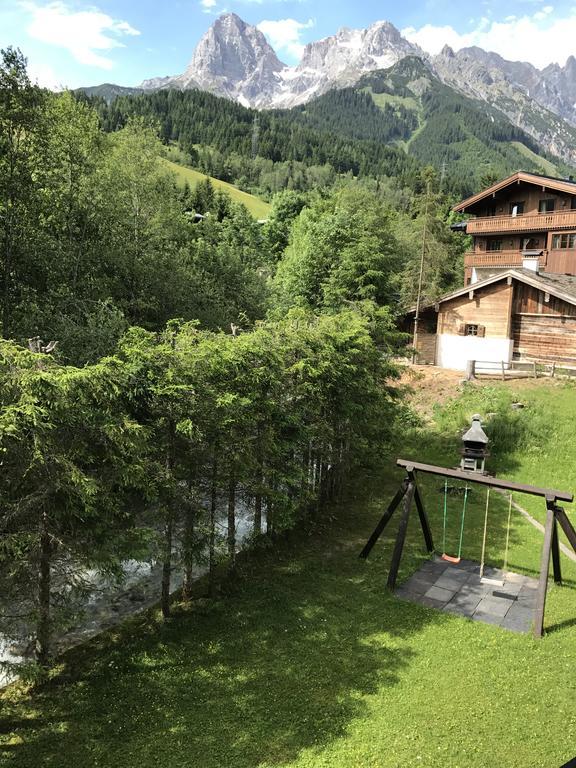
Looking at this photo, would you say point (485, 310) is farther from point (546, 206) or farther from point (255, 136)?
point (255, 136)

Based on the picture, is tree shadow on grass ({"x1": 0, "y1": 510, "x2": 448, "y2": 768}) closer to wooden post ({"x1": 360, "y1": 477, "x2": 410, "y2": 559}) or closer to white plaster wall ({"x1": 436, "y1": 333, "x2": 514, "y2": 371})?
wooden post ({"x1": 360, "y1": 477, "x2": 410, "y2": 559})

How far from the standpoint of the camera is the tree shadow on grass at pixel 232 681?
7531 millimetres

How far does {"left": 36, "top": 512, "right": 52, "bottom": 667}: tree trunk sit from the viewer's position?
8.20 meters

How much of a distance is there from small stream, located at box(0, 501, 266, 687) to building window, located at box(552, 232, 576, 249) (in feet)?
120

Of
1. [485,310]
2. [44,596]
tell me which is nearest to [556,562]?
[44,596]

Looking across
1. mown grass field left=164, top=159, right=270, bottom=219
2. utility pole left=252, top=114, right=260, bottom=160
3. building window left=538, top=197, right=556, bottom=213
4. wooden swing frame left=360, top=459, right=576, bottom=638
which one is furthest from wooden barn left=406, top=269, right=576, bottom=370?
utility pole left=252, top=114, right=260, bottom=160

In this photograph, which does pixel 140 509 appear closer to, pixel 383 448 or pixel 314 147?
pixel 383 448

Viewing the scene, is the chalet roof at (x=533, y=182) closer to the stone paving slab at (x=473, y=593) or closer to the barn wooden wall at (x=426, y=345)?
the barn wooden wall at (x=426, y=345)

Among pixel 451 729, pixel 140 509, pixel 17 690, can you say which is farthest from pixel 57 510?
pixel 451 729

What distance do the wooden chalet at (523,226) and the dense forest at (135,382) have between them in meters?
22.0

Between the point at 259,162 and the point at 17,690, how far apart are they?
151502 mm

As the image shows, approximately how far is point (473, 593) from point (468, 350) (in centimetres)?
2403

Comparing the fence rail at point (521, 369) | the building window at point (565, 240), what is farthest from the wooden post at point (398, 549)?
the building window at point (565, 240)

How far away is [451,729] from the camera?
315 inches
